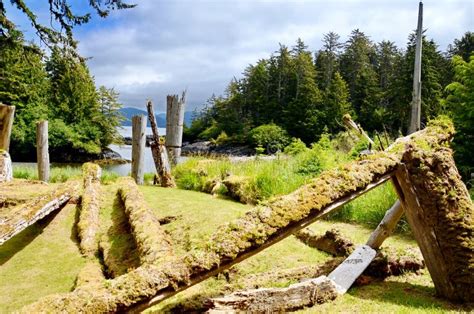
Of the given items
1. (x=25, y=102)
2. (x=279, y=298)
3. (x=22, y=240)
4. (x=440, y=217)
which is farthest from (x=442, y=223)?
(x=25, y=102)

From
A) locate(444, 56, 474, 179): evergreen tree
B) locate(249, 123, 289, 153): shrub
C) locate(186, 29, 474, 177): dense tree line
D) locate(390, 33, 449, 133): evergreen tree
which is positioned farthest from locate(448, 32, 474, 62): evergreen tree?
locate(444, 56, 474, 179): evergreen tree

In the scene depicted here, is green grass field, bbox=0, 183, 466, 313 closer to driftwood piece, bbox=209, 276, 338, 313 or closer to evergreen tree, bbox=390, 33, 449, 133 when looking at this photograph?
driftwood piece, bbox=209, 276, 338, 313

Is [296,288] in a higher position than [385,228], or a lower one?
lower

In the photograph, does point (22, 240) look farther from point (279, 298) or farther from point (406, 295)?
point (406, 295)

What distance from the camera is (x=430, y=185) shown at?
4500 millimetres

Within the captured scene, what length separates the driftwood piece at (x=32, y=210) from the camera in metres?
7.31

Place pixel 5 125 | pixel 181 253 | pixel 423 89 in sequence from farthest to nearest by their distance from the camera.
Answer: pixel 423 89, pixel 5 125, pixel 181 253

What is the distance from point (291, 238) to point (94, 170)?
732cm

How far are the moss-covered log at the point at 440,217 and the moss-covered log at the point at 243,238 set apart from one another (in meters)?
0.22

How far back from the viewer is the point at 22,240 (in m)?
9.00

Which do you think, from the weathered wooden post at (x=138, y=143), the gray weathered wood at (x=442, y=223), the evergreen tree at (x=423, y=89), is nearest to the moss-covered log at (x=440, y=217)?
the gray weathered wood at (x=442, y=223)

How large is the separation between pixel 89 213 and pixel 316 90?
52.0m

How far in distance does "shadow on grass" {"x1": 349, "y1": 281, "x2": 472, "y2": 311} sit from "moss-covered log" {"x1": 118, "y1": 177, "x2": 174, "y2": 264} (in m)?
2.32

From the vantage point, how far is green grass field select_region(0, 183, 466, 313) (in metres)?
4.45
